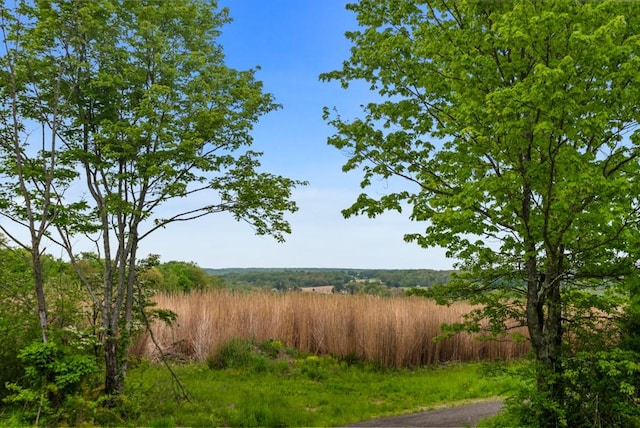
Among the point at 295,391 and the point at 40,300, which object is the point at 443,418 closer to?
the point at 295,391

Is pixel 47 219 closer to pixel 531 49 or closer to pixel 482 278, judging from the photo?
pixel 482 278

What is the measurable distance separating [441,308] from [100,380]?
30.8ft

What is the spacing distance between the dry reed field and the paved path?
13.2 feet

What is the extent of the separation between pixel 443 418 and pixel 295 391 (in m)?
2.79

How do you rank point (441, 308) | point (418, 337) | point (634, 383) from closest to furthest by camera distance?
1. point (634, 383)
2. point (418, 337)
3. point (441, 308)

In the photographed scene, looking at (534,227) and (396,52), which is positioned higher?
(396,52)

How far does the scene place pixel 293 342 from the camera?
12.3 metres

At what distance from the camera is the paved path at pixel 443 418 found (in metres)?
6.42

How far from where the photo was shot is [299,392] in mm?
8312

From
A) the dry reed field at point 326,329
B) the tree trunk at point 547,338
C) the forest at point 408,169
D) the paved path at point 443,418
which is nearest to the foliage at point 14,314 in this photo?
the forest at point 408,169

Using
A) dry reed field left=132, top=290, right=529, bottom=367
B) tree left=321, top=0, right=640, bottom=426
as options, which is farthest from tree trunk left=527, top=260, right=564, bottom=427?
dry reed field left=132, top=290, right=529, bottom=367

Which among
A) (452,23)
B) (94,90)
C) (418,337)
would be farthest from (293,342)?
(452,23)

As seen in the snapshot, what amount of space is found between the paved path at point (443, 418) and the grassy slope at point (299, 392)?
0.38 m

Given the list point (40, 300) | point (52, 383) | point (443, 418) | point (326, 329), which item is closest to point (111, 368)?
point (52, 383)
